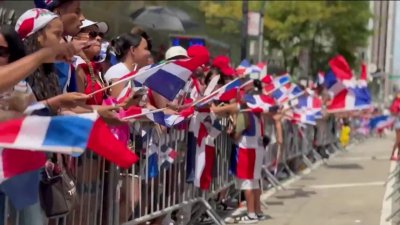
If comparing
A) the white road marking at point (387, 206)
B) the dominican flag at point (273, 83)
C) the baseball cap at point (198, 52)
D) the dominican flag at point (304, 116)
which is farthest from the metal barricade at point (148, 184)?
the dominican flag at point (304, 116)

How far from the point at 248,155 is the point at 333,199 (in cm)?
263

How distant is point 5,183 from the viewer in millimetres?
4082

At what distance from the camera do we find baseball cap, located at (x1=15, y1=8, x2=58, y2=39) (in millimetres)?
4418

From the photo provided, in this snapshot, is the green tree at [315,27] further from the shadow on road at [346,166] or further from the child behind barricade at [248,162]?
the child behind barricade at [248,162]

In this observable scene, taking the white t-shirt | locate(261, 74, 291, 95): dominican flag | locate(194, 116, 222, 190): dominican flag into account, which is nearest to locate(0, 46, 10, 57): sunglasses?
the white t-shirt

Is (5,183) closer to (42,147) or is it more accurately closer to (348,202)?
(42,147)

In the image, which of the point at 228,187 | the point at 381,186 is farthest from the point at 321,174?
the point at 228,187

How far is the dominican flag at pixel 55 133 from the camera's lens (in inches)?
149

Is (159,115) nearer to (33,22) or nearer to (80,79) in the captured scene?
(80,79)

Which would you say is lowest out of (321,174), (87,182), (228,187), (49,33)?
(321,174)

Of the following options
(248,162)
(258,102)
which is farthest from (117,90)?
(258,102)

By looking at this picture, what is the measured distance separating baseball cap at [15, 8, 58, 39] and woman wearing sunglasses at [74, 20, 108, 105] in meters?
1.06

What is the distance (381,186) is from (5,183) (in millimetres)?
10411

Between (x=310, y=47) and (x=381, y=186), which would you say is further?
(x=310, y=47)
